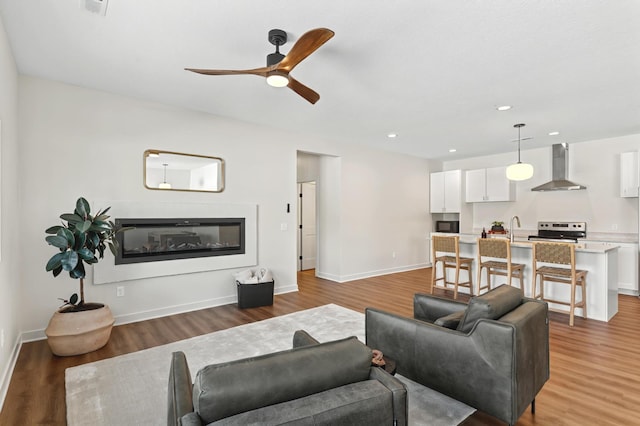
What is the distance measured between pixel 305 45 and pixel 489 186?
630cm

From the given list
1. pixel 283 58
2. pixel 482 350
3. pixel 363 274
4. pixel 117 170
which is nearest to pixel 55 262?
pixel 117 170

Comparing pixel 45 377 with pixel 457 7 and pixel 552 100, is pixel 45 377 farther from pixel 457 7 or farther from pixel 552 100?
pixel 552 100

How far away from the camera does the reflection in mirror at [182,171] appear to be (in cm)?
410

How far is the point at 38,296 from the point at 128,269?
84 cm

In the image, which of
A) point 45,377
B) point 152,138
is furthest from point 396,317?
point 152,138

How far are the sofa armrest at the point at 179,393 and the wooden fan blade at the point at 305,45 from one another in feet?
6.45

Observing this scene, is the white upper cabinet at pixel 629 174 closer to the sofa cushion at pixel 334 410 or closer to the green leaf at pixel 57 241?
the sofa cushion at pixel 334 410

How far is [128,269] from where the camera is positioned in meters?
3.90

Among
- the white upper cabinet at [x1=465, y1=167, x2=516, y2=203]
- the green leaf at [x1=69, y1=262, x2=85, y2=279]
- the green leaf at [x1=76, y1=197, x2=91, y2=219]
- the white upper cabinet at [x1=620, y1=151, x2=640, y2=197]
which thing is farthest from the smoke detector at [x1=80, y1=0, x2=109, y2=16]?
the white upper cabinet at [x1=620, y1=151, x2=640, y2=197]

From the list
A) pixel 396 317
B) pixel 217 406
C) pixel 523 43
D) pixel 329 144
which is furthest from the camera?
pixel 329 144

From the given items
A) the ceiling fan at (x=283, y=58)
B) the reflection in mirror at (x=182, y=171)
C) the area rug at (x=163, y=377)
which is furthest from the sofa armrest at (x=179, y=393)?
the reflection in mirror at (x=182, y=171)

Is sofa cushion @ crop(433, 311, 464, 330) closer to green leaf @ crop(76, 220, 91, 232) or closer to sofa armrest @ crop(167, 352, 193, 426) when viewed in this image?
sofa armrest @ crop(167, 352, 193, 426)

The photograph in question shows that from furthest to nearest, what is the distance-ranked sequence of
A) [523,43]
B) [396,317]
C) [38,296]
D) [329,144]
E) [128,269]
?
[329,144]
[128,269]
[38,296]
[523,43]
[396,317]

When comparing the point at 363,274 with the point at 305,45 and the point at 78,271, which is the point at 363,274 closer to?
the point at 78,271
